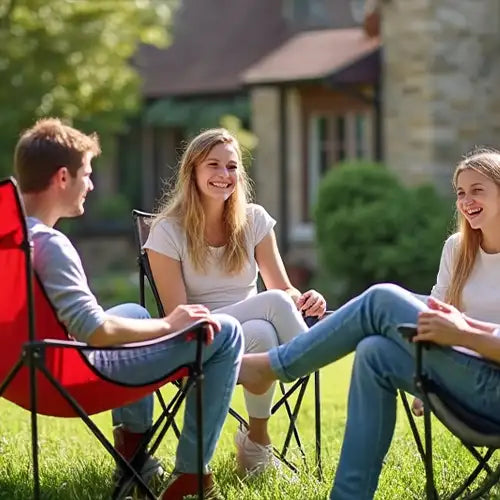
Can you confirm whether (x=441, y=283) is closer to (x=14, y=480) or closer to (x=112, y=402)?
(x=112, y=402)

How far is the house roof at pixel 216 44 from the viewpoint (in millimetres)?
21688

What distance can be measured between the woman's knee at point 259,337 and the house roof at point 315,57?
440 inches

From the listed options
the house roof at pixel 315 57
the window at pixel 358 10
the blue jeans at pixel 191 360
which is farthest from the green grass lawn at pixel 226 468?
the window at pixel 358 10

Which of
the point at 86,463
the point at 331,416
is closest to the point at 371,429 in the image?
the point at 86,463

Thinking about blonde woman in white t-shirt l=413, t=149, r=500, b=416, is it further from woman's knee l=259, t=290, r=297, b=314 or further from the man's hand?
the man's hand

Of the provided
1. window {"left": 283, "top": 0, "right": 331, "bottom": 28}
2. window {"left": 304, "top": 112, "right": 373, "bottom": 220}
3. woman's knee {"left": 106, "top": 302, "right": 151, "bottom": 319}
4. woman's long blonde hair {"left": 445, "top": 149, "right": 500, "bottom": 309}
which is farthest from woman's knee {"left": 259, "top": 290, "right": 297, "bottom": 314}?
window {"left": 283, "top": 0, "right": 331, "bottom": 28}

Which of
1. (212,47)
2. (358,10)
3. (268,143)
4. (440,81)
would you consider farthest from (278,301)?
(212,47)

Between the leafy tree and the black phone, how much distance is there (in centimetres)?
1238

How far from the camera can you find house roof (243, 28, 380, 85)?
15.9 meters

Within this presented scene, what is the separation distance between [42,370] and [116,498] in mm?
581

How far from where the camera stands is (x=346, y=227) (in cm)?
1369

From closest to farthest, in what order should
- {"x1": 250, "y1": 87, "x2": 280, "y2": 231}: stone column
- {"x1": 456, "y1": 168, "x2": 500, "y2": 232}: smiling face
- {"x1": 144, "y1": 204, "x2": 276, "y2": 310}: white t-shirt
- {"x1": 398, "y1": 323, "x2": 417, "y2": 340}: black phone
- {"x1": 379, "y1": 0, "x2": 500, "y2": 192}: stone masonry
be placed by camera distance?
{"x1": 398, "y1": 323, "x2": 417, "y2": 340}: black phone, {"x1": 456, "y1": 168, "x2": 500, "y2": 232}: smiling face, {"x1": 144, "y1": 204, "x2": 276, "y2": 310}: white t-shirt, {"x1": 379, "y1": 0, "x2": 500, "y2": 192}: stone masonry, {"x1": 250, "y1": 87, "x2": 280, "y2": 231}: stone column

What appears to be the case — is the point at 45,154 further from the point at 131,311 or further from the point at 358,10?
the point at 358,10

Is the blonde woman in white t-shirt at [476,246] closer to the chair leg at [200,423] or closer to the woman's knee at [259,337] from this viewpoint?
the woman's knee at [259,337]
